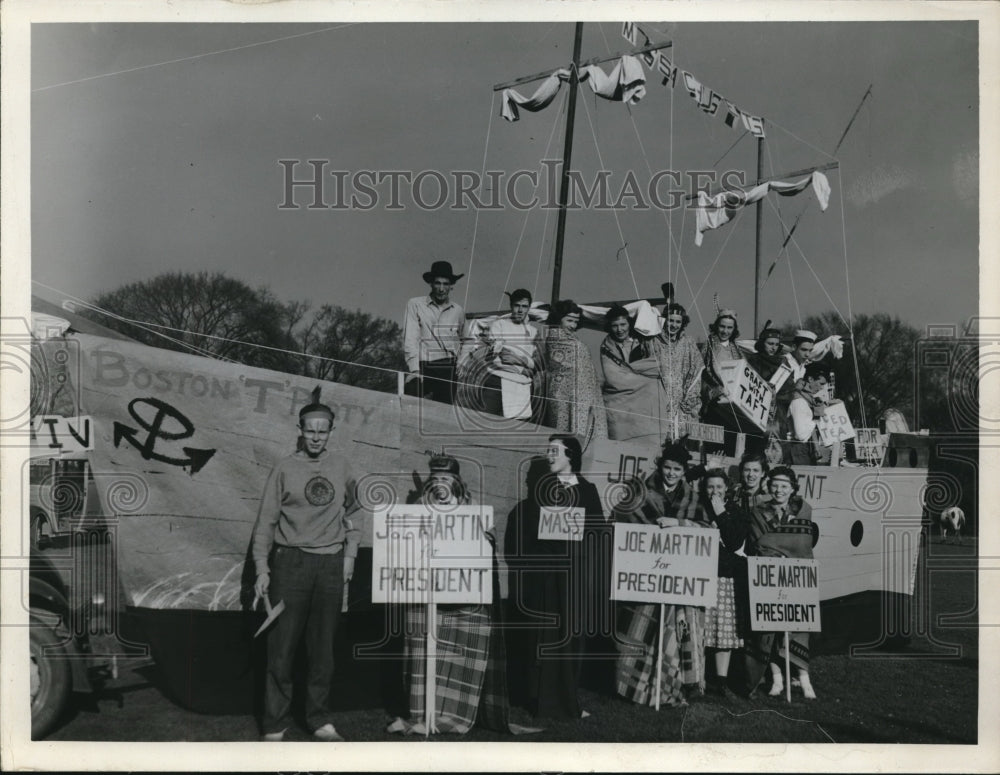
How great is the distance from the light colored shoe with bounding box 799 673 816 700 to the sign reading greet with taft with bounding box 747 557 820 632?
0.94 feet

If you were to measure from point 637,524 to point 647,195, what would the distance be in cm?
202

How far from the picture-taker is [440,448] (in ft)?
20.4

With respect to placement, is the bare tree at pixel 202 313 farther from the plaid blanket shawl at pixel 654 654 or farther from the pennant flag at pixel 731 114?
the pennant flag at pixel 731 114

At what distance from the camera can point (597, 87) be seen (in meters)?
6.53

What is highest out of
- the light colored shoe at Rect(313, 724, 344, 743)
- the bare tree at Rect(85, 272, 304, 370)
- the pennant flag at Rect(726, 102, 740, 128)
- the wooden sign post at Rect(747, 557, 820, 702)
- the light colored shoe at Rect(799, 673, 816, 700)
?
the pennant flag at Rect(726, 102, 740, 128)

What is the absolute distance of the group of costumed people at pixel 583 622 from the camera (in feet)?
20.0

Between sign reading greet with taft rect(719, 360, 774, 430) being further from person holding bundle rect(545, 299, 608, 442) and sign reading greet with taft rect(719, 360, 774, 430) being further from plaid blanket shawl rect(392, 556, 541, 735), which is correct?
plaid blanket shawl rect(392, 556, 541, 735)

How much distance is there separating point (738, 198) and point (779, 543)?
220 cm

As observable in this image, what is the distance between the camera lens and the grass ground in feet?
19.9

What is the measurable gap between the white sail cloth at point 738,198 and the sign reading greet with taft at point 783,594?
2.09 metres

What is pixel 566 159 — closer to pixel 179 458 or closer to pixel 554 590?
pixel 554 590

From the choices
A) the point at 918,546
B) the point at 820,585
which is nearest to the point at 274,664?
the point at 820,585

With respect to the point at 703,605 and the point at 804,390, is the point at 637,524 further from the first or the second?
the point at 804,390

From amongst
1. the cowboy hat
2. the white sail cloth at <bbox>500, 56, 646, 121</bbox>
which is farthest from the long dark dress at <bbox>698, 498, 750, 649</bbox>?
the white sail cloth at <bbox>500, 56, 646, 121</bbox>
